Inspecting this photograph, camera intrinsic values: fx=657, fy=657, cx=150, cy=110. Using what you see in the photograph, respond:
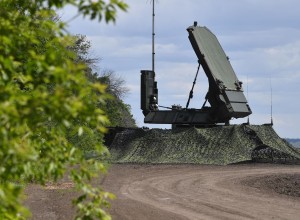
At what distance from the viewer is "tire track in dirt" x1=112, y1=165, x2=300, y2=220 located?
17.0 m

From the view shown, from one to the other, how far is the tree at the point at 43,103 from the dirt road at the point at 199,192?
1072 cm

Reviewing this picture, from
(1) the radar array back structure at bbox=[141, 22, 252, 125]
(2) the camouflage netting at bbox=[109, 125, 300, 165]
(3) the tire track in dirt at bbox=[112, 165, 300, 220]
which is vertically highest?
(1) the radar array back structure at bbox=[141, 22, 252, 125]

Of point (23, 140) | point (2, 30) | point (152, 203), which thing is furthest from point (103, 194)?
point (152, 203)

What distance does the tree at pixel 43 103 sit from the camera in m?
3.77

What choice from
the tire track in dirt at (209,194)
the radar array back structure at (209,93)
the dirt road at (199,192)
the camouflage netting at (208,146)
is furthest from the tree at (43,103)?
the radar array back structure at (209,93)

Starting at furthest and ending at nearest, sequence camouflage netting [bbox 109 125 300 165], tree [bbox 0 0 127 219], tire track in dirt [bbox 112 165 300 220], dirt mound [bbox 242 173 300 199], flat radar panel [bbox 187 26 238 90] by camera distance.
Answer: flat radar panel [bbox 187 26 238 90]
camouflage netting [bbox 109 125 300 165]
dirt mound [bbox 242 173 300 199]
tire track in dirt [bbox 112 165 300 220]
tree [bbox 0 0 127 219]

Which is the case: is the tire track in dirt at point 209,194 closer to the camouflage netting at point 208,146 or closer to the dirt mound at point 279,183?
the dirt mound at point 279,183

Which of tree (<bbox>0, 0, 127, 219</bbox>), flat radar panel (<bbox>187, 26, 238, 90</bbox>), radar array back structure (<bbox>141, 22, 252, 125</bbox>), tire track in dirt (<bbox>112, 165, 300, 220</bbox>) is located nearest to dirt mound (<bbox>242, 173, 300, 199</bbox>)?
tire track in dirt (<bbox>112, 165, 300, 220</bbox>)

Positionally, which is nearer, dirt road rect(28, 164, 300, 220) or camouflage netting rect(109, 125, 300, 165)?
dirt road rect(28, 164, 300, 220)

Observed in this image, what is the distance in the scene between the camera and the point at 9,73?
463 centimetres

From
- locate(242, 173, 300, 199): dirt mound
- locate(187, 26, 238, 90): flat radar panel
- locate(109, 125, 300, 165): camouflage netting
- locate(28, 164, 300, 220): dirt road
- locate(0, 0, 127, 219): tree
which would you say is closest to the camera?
locate(0, 0, 127, 219): tree

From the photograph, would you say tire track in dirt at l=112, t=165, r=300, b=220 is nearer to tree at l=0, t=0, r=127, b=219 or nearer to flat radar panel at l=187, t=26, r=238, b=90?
flat radar panel at l=187, t=26, r=238, b=90

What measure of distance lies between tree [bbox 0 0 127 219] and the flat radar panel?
28.7 meters

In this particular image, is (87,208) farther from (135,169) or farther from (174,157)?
(174,157)
